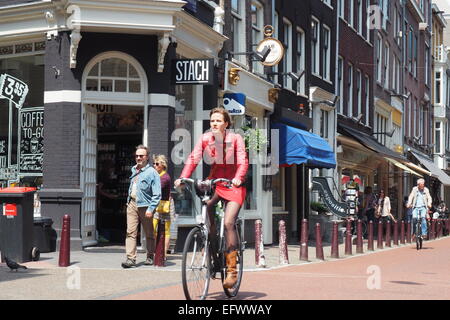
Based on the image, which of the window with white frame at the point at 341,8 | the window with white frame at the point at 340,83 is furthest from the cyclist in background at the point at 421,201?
the window with white frame at the point at 341,8

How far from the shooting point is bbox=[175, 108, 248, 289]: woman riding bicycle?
7992 mm

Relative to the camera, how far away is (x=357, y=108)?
32.7m

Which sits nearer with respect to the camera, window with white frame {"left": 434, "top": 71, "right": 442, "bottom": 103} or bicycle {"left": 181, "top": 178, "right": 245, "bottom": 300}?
bicycle {"left": 181, "top": 178, "right": 245, "bottom": 300}

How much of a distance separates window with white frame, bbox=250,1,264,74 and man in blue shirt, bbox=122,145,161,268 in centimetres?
925

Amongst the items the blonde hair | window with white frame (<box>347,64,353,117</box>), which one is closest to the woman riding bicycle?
the blonde hair

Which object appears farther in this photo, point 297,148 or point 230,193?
point 297,148

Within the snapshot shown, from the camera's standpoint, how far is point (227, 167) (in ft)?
26.8

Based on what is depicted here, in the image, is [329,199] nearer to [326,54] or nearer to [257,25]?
[257,25]

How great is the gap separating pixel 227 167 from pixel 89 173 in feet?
25.3

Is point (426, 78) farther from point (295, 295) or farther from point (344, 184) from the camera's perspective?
point (295, 295)

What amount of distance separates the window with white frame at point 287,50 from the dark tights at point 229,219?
15389 millimetres

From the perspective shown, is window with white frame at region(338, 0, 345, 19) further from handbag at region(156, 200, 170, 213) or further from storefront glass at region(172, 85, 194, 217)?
handbag at region(156, 200, 170, 213)

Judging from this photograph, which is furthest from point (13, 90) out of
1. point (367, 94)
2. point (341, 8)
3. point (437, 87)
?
point (437, 87)

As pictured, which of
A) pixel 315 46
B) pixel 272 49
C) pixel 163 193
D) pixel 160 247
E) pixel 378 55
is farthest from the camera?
pixel 378 55
